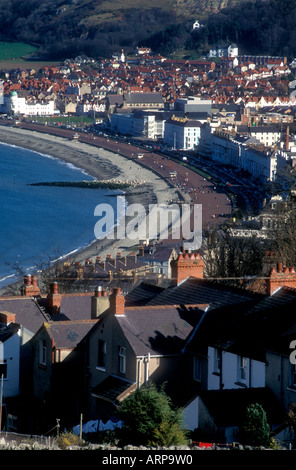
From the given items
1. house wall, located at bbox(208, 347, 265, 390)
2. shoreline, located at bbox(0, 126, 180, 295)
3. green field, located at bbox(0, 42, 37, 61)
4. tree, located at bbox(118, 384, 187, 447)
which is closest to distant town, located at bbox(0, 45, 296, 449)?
house wall, located at bbox(208, 347, 265, 390)

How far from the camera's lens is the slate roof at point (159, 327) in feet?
35.0

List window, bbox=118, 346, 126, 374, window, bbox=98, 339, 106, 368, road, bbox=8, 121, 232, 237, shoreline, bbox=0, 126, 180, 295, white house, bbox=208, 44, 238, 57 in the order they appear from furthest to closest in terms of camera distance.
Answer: white house, bbox=208, 44, 238, 57
road, bbox=8, 121, 232, 237
shoreline, bbox=0, 126, 180, 295
window, bbox=98, 339, 106, 368
window, bbox=118, 346, 126, 374

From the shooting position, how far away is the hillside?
154 meters

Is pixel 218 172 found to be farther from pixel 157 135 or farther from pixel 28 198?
pixel 157 135

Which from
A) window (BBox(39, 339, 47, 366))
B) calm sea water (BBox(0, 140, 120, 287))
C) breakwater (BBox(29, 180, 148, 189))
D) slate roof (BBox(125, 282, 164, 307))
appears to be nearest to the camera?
window (BBox(39, 339, 47, 366))

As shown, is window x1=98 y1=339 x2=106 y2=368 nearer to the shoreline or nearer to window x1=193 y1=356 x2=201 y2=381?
window x1=193 y1=356 x2=201 y2=381

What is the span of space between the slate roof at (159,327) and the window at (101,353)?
0.41 meters

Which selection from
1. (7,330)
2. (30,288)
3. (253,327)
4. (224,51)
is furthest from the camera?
(224,51)

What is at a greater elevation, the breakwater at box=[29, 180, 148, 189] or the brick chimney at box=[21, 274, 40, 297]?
the brick chimney at box=[21, 274, 40, 297]

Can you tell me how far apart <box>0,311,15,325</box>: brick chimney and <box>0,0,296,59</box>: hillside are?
455ft

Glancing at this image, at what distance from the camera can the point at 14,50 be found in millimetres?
172375

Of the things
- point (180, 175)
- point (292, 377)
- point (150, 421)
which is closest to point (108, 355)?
point (150, 421)

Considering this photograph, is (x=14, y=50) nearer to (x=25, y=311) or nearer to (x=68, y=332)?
(x=25, y=311)

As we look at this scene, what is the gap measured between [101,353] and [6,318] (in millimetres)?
1419
